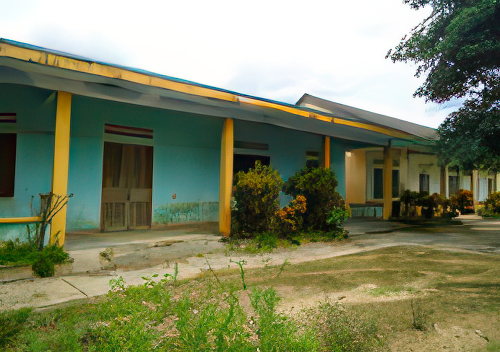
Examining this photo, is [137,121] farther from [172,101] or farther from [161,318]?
[161,318]

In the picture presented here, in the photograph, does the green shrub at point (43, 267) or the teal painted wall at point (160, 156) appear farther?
the teal painted wall at point (160, 156)

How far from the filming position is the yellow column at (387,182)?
12.3 metres

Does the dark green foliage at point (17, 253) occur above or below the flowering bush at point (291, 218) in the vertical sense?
below

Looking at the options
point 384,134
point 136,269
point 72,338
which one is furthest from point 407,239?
point 72,338

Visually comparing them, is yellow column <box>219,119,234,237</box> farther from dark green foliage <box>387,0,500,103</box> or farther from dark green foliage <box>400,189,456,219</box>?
dark green foliage <box>400,189,456,219</box>

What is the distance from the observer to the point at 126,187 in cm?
843

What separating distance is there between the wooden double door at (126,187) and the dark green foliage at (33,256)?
2.84 m

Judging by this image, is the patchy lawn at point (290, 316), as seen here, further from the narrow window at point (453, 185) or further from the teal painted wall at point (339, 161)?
the narrow window at point (453, 185)

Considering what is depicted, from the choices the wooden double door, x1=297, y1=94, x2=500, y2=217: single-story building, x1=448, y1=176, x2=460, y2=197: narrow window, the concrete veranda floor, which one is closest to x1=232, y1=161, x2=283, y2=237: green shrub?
the concrete veranda floor

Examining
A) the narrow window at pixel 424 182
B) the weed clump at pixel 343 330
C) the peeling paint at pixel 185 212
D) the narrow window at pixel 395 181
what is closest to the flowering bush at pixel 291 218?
the peeling paint at pixel 185 212

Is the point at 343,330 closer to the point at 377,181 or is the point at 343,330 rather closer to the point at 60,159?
the point at 60,159

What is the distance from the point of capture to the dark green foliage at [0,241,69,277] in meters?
4.89

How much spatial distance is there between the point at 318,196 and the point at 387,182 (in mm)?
5521

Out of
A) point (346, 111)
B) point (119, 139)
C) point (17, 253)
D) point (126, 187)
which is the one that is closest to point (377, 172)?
point (346, 111)
